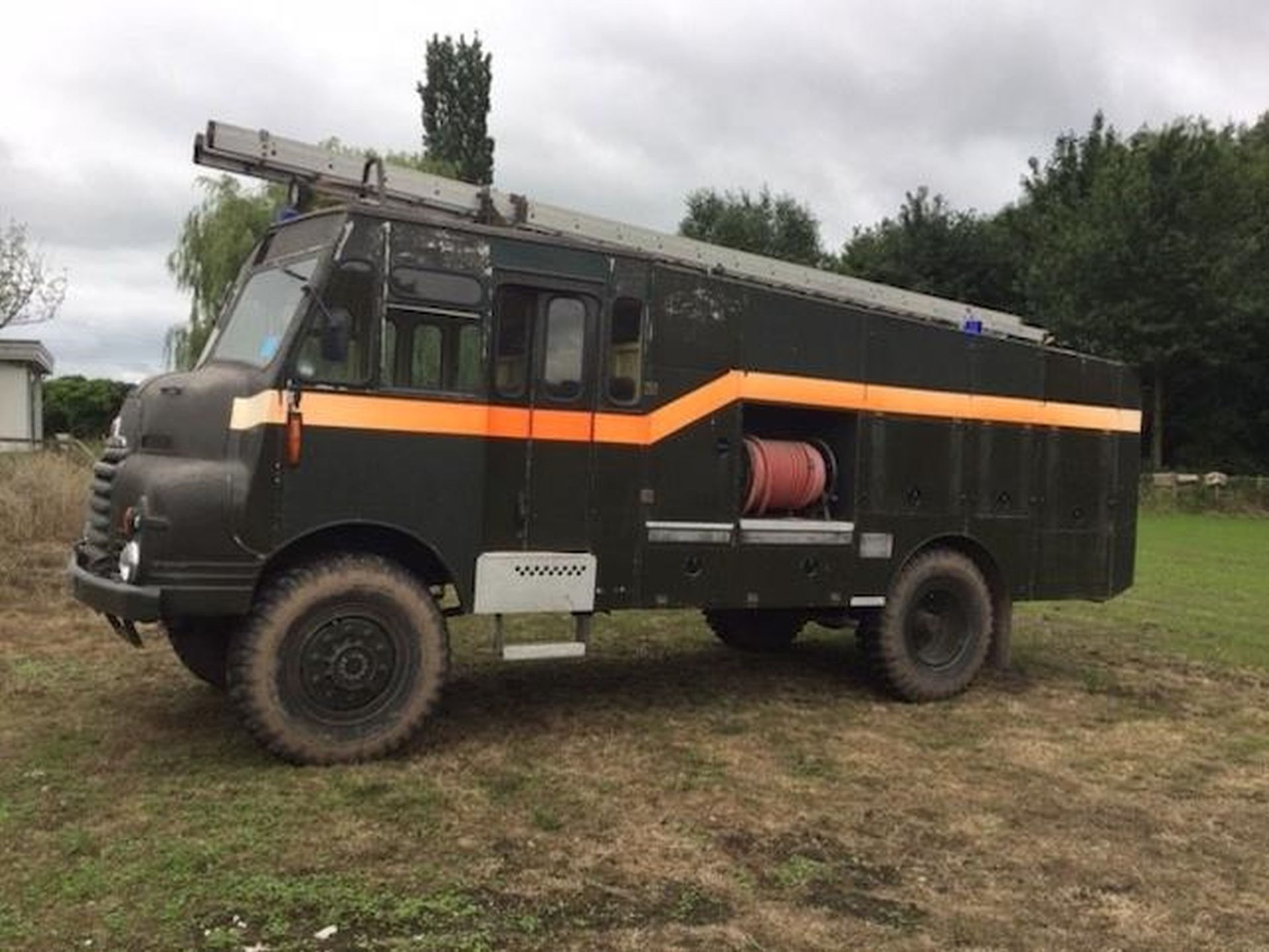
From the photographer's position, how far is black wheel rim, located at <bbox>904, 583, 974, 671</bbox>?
877cm

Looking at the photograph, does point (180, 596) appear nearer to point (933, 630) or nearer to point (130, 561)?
point (130, 561)

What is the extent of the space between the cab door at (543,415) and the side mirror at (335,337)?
85 cm

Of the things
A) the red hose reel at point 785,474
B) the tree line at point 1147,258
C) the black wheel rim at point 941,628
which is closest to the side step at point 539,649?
the red hose reel at point 785,474

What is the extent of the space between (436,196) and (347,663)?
9.75 ft

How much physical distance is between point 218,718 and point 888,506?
448 cm

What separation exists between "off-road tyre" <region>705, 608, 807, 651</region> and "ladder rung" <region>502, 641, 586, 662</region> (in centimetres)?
310

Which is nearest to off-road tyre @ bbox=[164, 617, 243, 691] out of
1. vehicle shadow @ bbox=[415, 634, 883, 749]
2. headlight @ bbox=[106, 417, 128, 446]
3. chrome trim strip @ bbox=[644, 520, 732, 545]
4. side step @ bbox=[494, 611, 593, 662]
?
headlight @ bbox=[106, 417, 128, 446]

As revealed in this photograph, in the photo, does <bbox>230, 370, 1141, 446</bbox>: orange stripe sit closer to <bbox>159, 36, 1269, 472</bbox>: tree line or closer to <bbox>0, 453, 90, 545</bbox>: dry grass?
<bbox>0, 453, 90, 545</bbox>: dry grass

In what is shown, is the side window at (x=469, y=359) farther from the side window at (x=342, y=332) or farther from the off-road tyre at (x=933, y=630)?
the off-road tyre at (x=933, y=630)

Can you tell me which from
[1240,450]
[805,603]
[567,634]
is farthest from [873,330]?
[1240,450]

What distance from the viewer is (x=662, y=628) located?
11289 millimetres

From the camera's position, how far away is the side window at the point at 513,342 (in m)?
6.80

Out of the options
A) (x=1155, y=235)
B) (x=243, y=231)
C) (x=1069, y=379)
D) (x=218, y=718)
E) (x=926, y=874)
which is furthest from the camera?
(x=1155, y=235)

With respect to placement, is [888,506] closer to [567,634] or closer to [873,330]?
[873,330]
